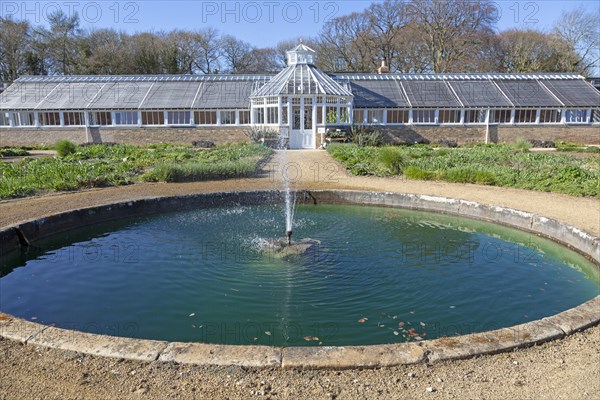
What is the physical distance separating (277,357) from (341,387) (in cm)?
57

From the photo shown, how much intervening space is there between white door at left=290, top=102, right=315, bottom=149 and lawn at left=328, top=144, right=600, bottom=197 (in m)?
5.86

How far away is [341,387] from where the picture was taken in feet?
10.7

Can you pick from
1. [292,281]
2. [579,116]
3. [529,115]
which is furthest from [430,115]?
[292,281]

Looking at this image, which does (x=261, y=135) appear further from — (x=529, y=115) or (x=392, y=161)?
(x=529, y=115)

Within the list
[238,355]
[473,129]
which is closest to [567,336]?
[238,355]

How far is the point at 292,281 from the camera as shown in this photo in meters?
6.05

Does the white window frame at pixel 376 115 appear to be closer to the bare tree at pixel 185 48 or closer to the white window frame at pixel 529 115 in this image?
the white window frame at pixel 529 115

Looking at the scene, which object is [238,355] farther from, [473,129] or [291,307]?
[473,129]

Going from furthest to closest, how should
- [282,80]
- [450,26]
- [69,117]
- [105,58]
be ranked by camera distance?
[105,58]
[450,26]
[69,117]
[282,80]

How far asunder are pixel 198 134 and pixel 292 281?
20966 mm

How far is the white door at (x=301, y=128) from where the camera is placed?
890 inches

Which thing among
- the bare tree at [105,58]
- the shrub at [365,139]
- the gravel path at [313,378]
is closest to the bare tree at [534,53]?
the shrub at [365,139]

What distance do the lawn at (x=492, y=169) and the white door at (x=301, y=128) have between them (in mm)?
5858

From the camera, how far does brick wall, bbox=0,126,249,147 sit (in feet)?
83.9
